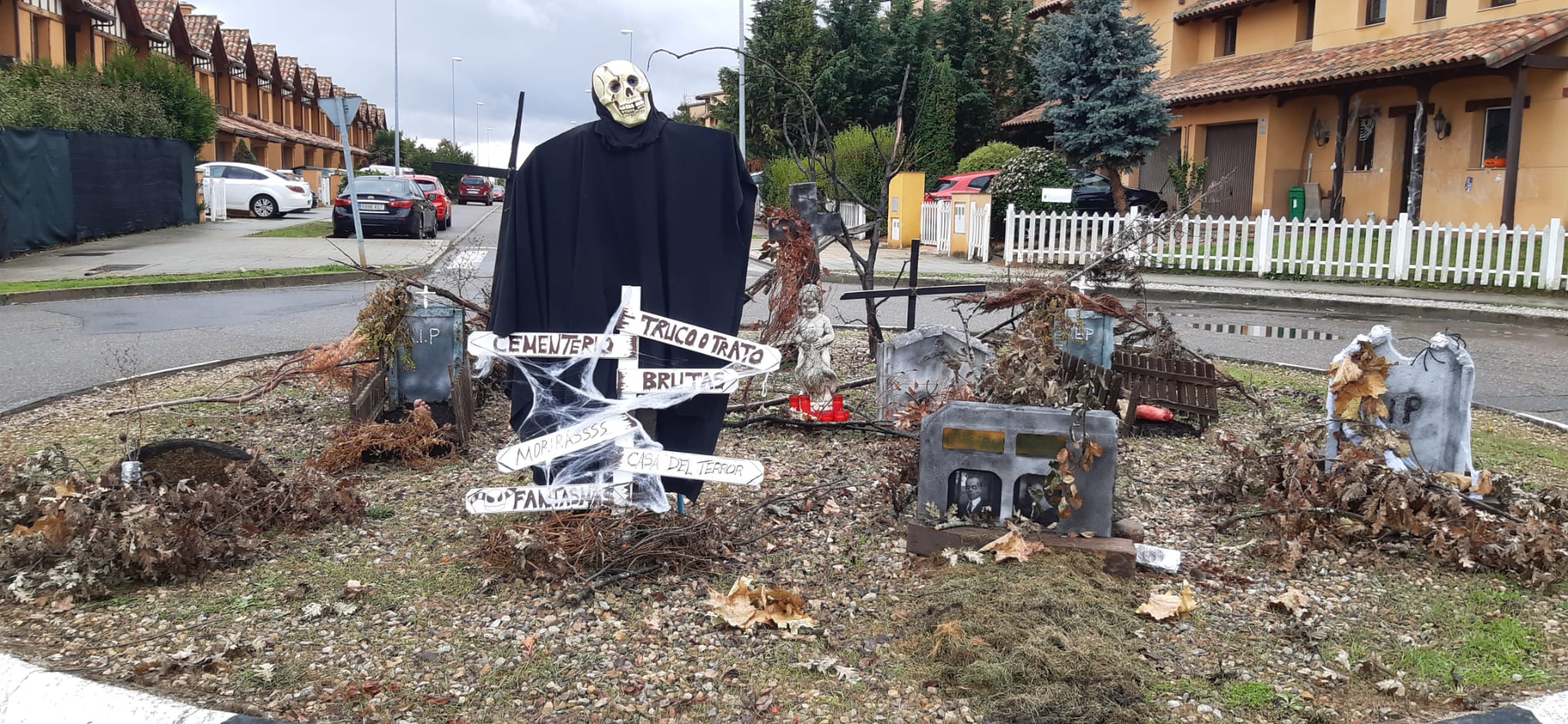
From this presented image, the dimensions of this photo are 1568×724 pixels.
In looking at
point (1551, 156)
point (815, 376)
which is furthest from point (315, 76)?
point (815, 376)

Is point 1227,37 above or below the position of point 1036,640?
above

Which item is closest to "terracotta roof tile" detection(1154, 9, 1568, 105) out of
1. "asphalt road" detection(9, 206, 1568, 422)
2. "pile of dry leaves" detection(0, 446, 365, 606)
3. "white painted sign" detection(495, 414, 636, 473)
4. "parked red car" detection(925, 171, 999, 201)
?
"parked red car" detection(925, 171, 999, 201)

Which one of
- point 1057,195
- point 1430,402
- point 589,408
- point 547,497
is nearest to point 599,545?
point 547,497

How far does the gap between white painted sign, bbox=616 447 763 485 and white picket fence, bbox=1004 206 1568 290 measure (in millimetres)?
11607

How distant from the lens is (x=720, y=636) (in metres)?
3.70

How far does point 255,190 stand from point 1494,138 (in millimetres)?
30165

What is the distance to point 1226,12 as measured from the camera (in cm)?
2938

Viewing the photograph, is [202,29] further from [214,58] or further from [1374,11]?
[1374,11]

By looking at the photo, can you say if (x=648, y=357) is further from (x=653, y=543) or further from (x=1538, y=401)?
(x=1538, y=401)

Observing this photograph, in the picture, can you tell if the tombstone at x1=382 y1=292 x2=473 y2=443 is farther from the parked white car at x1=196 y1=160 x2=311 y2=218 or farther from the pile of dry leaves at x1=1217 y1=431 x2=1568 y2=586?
the parked white car at x1=196 y1=160 x2=311 y2=218

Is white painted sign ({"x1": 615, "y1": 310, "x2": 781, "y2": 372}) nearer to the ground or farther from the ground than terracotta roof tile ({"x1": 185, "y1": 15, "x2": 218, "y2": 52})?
nearer to the ground

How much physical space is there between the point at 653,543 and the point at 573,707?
3.41 feet

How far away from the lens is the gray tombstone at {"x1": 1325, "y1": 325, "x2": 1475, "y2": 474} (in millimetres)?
5059

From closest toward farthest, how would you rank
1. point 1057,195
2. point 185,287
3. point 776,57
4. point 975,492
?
point 975,492, point 185,287, point 1057,195, point 776,57
